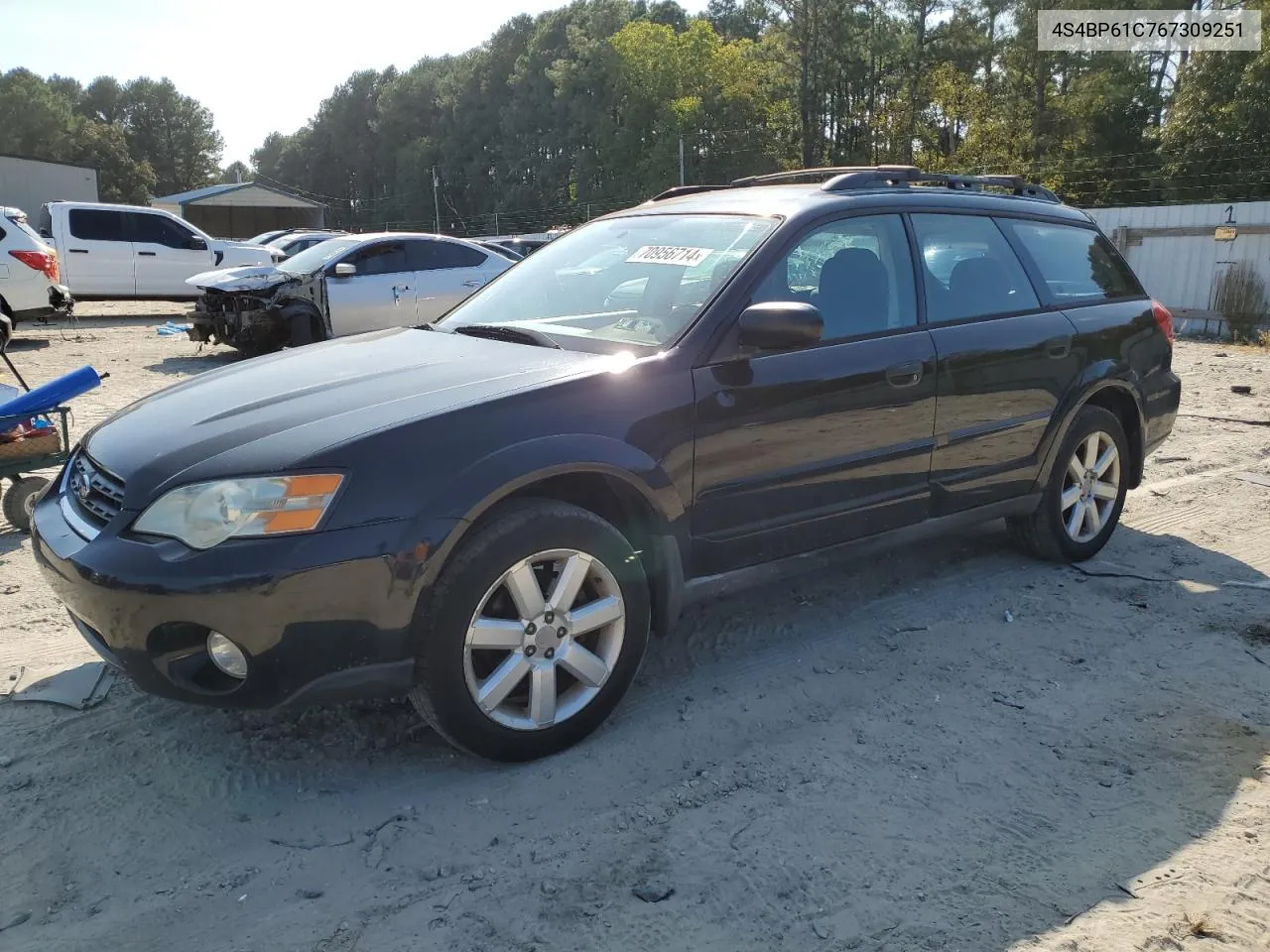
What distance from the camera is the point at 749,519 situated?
350 cm

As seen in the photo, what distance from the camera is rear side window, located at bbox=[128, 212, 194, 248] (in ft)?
56.3

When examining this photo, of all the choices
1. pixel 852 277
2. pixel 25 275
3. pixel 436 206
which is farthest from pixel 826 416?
pixel 436 206

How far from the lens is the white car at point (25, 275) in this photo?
41.6ft

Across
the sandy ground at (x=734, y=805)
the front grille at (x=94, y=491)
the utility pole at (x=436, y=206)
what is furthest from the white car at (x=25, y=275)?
the utility pole at (x=436, y=206)

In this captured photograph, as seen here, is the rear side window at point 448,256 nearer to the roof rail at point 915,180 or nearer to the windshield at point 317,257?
the windshield at point 317,257

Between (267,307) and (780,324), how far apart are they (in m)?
9.61

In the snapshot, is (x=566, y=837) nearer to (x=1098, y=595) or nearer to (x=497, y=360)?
(x=497, y=360)

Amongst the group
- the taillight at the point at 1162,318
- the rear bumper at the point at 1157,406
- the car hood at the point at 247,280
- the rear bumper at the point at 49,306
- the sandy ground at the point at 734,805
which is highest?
the car hood at the point at 247,280

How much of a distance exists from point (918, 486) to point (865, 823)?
66.5 inches

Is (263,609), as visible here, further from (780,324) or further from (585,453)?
(780,324)

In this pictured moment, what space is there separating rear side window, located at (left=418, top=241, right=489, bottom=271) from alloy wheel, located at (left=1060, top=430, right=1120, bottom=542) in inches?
365

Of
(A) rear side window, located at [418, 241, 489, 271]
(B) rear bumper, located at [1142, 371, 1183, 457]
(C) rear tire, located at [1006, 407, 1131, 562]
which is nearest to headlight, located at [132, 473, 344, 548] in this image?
(C) rear tire, located at [1006, 407, 1131, 562]

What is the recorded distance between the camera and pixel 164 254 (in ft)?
56.8

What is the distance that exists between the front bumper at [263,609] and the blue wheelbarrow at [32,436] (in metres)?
2.52
